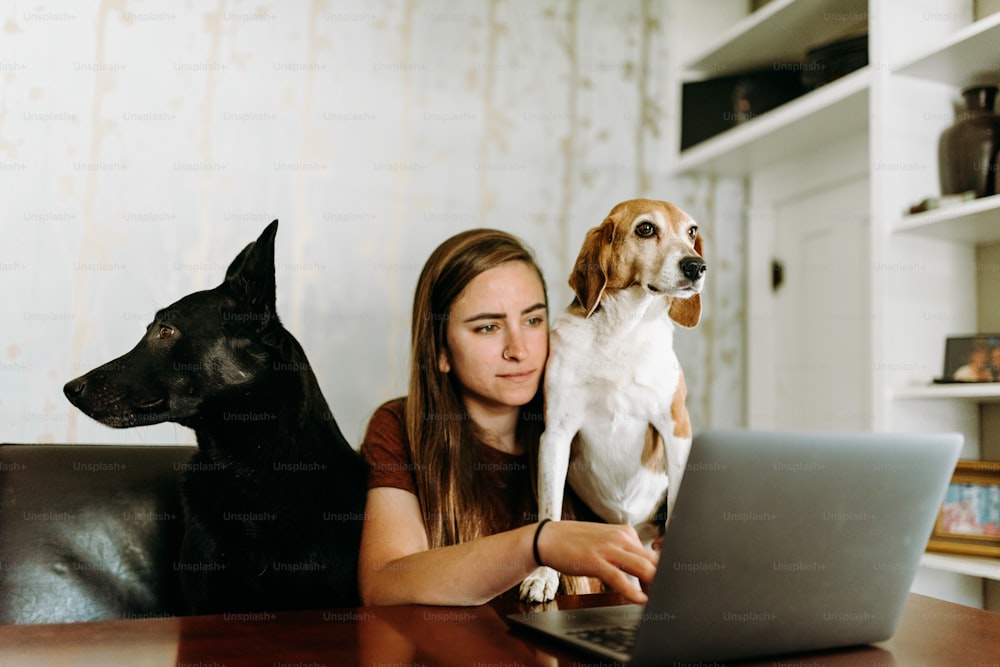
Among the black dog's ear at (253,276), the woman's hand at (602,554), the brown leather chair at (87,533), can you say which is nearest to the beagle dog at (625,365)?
the woman's hand at (602,554)

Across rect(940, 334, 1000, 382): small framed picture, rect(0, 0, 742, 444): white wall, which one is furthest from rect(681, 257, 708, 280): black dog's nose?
rect(0, 0, 742, 444): white wall

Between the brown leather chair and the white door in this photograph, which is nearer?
the brown leather chair

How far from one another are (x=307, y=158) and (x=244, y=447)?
1.13m

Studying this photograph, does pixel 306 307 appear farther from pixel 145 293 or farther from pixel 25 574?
pixel 25 574

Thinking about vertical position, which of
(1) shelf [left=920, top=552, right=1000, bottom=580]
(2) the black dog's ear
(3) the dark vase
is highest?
(3) the dark vase

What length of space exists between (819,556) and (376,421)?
0.93 m

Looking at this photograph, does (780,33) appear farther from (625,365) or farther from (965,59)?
(625,365)

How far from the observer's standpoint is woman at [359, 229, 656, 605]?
1415mm

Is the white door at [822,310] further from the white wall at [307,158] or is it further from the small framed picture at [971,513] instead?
the small framed picture at [971,513]

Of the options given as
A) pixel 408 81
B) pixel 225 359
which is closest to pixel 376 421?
pixel 225 359

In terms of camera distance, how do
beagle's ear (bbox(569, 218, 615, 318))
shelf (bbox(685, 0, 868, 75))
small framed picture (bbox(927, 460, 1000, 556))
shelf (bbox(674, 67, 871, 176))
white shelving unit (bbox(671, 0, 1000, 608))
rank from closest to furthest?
beagle's ear (bbox(569, 218, 615, 318)), small framed picture (bbox(927, 460, 1000, 556)), white shelving unit (bbox(671, 0, 1000, 608)), shelf (bbox(674, 67, 871, 176)), shelf (bbox(685, 0, 868, 75))

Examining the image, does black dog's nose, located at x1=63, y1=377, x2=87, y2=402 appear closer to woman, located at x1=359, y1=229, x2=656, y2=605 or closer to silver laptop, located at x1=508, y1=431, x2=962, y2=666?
woman, located at x1=359, y1=229, x2=656, y2=605

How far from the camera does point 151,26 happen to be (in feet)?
7.20

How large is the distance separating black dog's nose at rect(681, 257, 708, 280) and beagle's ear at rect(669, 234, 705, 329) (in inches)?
4.3
